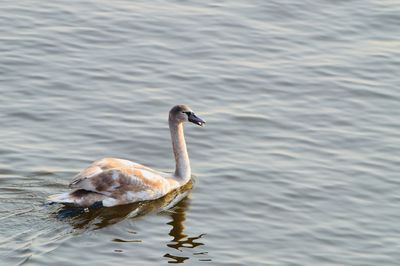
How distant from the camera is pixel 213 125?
19016 mm

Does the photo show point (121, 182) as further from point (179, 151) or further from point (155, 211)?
point (179, 151)

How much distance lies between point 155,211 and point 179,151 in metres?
1.26

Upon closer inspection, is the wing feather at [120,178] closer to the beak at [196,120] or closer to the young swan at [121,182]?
the young swan at [121,182]

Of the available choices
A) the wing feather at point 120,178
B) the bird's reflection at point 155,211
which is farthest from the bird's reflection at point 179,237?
the wing feather at point 120,178

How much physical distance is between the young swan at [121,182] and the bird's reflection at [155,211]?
103mm

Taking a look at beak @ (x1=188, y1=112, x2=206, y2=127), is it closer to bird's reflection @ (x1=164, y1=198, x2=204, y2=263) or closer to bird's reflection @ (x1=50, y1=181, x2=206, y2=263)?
bird's reflection @ (x1=50, y1=181, x2=206, y2=263)

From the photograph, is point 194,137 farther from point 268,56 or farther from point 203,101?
point 268,56

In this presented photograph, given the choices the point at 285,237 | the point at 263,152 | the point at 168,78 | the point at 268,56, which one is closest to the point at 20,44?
the point at 168,78

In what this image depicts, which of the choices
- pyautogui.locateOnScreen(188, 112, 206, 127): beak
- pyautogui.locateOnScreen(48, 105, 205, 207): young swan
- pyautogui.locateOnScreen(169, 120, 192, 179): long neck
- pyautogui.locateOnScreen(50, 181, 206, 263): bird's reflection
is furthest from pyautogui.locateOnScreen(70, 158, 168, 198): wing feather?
pyautogui.locateOnScreen(188, 112, 206, 127): beak

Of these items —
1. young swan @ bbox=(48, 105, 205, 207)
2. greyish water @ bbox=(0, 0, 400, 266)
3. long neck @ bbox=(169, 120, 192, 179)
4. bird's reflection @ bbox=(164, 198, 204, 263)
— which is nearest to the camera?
bird's reflection @ bbox=(164, 198, 204, 263)

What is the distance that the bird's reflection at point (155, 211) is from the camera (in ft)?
50.1

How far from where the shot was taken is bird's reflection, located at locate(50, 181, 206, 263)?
50.1 ft

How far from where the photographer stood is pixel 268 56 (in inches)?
854

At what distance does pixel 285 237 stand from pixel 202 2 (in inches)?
377
